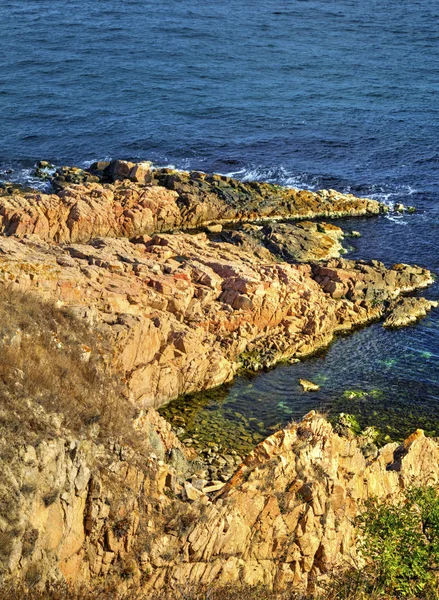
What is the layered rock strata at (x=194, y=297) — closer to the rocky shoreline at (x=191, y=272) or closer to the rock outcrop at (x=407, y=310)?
the rocky shoreline at (x=191, y=272)

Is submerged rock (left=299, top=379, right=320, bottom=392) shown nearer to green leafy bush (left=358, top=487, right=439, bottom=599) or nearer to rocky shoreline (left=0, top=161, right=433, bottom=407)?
rocky shoreline (left=0, top=161, right=433, bottom=407)

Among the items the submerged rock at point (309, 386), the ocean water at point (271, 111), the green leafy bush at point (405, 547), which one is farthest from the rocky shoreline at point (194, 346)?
the ocean water at point (271, 111)

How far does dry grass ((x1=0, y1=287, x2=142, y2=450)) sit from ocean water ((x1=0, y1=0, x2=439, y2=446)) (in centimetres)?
951

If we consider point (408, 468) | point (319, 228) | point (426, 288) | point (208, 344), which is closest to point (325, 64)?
point (319, 228)

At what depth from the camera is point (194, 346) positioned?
48000 mm

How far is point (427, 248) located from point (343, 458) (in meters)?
40.1

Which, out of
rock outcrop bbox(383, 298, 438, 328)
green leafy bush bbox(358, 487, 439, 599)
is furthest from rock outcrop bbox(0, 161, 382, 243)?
green leafy bush bbox(358, 487, 439, 599)

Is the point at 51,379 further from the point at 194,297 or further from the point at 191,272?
the point at 191,272

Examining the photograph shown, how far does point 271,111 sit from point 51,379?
244ft

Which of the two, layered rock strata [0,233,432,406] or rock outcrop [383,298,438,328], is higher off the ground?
layered rock strata [0,233,432,406]

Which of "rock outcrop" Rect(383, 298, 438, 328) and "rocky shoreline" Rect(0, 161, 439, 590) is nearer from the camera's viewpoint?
"rocky shoreline" Rect(0, 161, 439, 590)

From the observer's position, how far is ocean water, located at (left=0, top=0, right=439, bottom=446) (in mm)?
50406

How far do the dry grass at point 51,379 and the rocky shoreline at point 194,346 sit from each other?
0.89m

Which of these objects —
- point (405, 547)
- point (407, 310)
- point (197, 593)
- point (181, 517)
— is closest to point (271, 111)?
point (407, 310)
